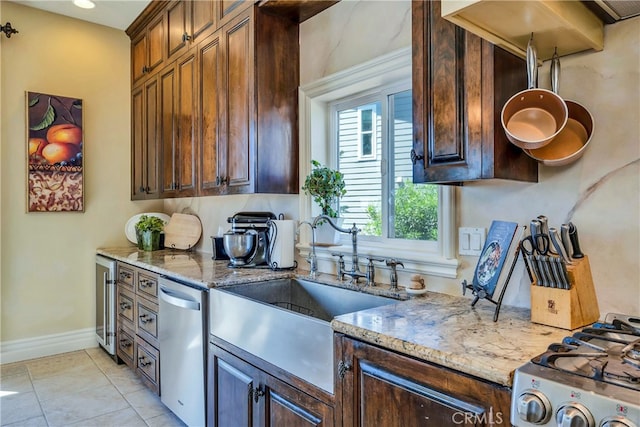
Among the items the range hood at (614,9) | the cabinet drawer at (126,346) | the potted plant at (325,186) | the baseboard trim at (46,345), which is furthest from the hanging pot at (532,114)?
the baseboard trim at (46,345)

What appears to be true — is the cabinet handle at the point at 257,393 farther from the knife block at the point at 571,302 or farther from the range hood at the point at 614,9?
the range hood at the point at 614,9

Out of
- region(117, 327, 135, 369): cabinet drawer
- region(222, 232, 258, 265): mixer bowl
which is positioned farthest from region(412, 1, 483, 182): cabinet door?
region(117, 327, 135, 369): cabinet drawer

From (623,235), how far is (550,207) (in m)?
0.23

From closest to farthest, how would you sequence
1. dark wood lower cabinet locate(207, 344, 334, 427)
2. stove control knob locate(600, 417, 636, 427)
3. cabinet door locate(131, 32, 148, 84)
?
stove control knob locate(600, 417, 636, 427) < dark wood lower cabinet locate(207, 344, 334, 427) < cabinet door locate(131, 32, 148, 84)

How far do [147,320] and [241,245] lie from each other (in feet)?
2.81

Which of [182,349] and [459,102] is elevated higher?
[459,102]

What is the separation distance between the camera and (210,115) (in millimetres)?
2730

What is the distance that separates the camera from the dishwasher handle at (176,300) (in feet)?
6.80

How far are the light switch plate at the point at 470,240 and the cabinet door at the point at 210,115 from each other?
1.57m

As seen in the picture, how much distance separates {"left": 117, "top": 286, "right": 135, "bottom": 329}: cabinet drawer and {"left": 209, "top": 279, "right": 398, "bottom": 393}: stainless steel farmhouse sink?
1.27 metres

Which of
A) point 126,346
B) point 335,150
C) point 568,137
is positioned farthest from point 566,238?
point 126,346

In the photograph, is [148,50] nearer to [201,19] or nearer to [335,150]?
[201,19]

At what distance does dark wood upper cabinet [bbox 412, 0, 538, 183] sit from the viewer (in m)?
1.31

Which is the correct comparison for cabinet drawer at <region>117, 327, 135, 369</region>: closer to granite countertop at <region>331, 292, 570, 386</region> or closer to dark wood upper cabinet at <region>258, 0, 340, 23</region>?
A: granite countertop at <region>331, 292, 570, 386</region>
